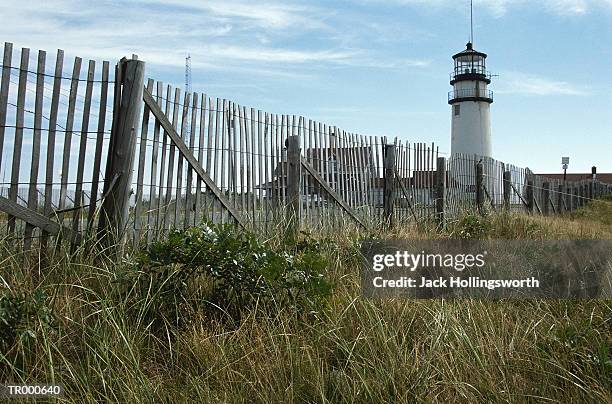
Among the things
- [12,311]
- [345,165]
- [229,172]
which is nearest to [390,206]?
[345,165]

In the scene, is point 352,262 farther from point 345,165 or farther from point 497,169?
point 497,169

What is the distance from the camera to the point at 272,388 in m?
2.85

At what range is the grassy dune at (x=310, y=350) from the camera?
2.87 m

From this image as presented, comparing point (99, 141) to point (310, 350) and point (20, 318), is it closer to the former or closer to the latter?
point (20, 318)

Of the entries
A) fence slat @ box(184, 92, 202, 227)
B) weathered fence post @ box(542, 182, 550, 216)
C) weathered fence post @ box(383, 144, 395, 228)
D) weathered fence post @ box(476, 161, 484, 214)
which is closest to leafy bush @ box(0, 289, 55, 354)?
fence slat @ box(184, 92, 202, 227)

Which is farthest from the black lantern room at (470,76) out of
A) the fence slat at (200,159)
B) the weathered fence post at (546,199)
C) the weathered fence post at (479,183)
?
the fence slat at (200,159)

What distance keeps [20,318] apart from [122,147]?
75.9 inches

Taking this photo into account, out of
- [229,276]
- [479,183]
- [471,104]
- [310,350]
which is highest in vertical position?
[471,104]

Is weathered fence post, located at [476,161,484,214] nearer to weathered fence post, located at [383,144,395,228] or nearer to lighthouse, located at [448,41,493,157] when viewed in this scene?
weathered fence post, located at [383,144,395,228]

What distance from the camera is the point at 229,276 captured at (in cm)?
386

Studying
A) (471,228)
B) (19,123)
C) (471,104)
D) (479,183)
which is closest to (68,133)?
(19,123)

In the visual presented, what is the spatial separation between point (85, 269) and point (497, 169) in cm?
1304

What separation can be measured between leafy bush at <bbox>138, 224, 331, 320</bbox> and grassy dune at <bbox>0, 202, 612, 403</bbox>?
89 mm

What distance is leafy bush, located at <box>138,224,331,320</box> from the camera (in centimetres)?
381
